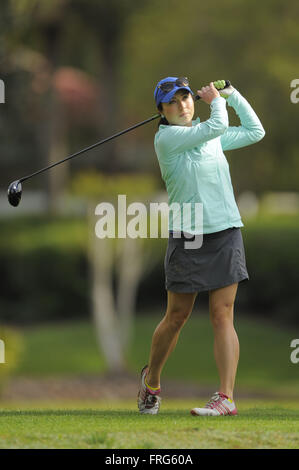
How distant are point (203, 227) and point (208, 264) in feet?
0.68

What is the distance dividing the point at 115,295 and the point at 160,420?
13.4 m

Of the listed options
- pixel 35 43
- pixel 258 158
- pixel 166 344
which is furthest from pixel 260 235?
pixel 166 344

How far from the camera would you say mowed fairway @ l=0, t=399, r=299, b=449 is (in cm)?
476

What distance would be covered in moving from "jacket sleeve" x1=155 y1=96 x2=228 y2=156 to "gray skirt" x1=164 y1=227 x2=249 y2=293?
49 cm

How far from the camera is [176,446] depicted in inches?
186

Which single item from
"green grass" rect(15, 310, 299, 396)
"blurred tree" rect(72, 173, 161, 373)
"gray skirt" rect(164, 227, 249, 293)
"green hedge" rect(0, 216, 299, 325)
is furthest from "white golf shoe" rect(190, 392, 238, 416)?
"green hedge" rect(0, 216, 299, 325)

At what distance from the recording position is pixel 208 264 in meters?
5.53

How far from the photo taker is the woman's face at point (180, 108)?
560 centimetres

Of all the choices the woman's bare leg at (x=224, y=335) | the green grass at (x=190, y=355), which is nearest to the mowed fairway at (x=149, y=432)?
the woman's bare leg at (x=224, y=335)

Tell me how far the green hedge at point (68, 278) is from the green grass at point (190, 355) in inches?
20.2

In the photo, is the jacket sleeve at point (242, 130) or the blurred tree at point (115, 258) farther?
the blurred tree at point (115, 258)

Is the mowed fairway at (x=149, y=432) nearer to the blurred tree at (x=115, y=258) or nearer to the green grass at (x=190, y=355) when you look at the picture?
the green grass at (x=190, y=355)
